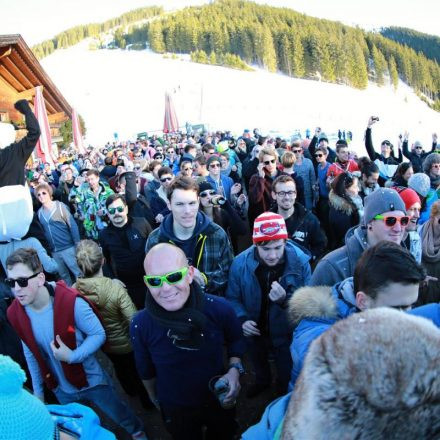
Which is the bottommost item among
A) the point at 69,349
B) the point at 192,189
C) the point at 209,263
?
the point at 69,349

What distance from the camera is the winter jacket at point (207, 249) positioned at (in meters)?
3.05

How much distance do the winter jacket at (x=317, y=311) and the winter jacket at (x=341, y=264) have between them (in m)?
0.65

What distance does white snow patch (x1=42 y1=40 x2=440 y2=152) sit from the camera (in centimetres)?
4697

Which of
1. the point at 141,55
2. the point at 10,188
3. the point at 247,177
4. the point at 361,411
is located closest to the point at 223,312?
the point at 361,411

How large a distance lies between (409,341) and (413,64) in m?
99.9

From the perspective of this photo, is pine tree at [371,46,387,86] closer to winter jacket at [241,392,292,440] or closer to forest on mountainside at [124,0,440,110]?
forest on mountainside at [124,0,440,110]

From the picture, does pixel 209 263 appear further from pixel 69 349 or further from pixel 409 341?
pixel 409 341

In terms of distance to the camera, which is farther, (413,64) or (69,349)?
(413,64)

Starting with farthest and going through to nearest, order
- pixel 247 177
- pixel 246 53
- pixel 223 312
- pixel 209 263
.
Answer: pixel 246 53
pixel 247 177
pixel 209 263
pixel 223 312

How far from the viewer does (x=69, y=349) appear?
2.47m

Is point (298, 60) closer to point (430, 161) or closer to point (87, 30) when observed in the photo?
point (87, 30)

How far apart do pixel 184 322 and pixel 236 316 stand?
0.52 metres

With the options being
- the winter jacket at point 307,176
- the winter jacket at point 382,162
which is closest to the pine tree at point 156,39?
the winter jacket at point 382,162

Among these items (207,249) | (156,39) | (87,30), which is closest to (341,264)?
(207,249)
